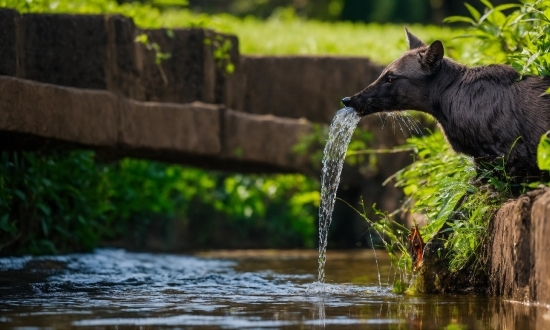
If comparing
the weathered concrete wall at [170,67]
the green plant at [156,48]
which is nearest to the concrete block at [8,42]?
the weathered concrete wall at [170,67]

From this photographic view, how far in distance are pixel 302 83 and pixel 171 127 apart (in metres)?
2.42

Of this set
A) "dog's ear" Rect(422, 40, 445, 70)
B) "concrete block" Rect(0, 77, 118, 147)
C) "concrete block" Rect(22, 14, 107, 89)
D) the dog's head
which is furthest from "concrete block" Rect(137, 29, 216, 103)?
"dog's ear" Rect(422, 40, 445, 70)

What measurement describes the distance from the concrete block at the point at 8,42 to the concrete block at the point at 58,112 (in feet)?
0.90

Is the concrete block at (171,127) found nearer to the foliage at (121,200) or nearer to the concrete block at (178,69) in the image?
the concrete block at (178,69)

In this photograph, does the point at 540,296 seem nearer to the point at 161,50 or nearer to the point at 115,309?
the point at 115,309

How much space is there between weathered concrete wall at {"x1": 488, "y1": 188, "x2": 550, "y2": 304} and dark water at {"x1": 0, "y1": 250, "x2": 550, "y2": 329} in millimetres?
124

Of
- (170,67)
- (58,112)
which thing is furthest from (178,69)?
(58,112)

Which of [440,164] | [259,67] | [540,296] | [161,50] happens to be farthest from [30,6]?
[540,296]

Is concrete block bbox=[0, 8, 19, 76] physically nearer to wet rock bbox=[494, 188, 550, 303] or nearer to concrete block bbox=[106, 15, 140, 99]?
concrete block bbox=[106, 15, 140, 99]

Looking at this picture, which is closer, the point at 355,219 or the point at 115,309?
the point at 115,309

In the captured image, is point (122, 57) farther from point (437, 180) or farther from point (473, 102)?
point (473, 102)

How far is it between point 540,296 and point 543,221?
1.66ft

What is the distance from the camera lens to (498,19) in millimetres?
8805

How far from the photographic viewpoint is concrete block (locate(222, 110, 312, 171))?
1059 cm
